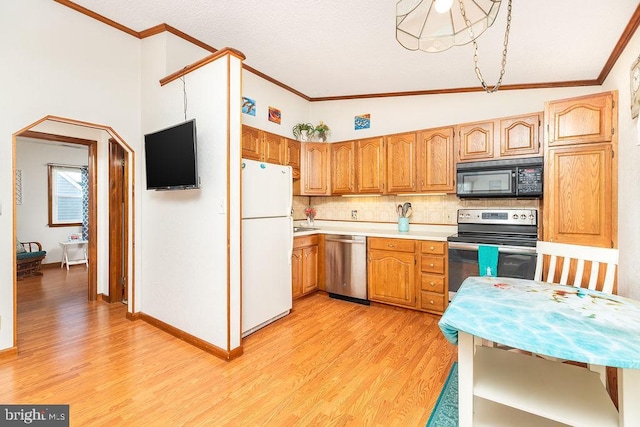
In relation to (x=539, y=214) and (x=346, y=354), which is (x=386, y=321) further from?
(x=539, y=214)

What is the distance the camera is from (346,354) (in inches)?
96.7

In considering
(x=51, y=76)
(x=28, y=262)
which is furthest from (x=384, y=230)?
(x=28, y=262)

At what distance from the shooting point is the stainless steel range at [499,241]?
9.02ft

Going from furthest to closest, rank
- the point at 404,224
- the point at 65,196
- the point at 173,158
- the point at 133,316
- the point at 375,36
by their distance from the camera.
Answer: the point at 65,196 → the point at 404,224 → the point at 133,316 → the point at 375,36 → the point at 173,158

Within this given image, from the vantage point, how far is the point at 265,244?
297 cm

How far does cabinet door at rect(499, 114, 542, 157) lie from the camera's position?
2.87 metres

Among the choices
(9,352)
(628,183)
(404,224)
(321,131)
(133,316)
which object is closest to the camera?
(628,183)

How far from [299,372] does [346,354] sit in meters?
0.46

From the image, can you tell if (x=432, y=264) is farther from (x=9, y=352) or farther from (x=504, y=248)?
(x=9, y=352)

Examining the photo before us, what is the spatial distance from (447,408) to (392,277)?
1.74 m

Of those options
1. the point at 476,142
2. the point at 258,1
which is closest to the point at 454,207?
the point at 476,142

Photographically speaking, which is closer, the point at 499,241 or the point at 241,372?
the point at 241,372

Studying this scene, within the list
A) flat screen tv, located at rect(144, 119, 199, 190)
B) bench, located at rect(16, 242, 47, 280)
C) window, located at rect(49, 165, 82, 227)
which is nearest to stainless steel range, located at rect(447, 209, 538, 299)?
flat screen tv, located at rect(144, 119, 199, 190)

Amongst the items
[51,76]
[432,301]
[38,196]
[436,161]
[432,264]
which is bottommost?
[432,301]
